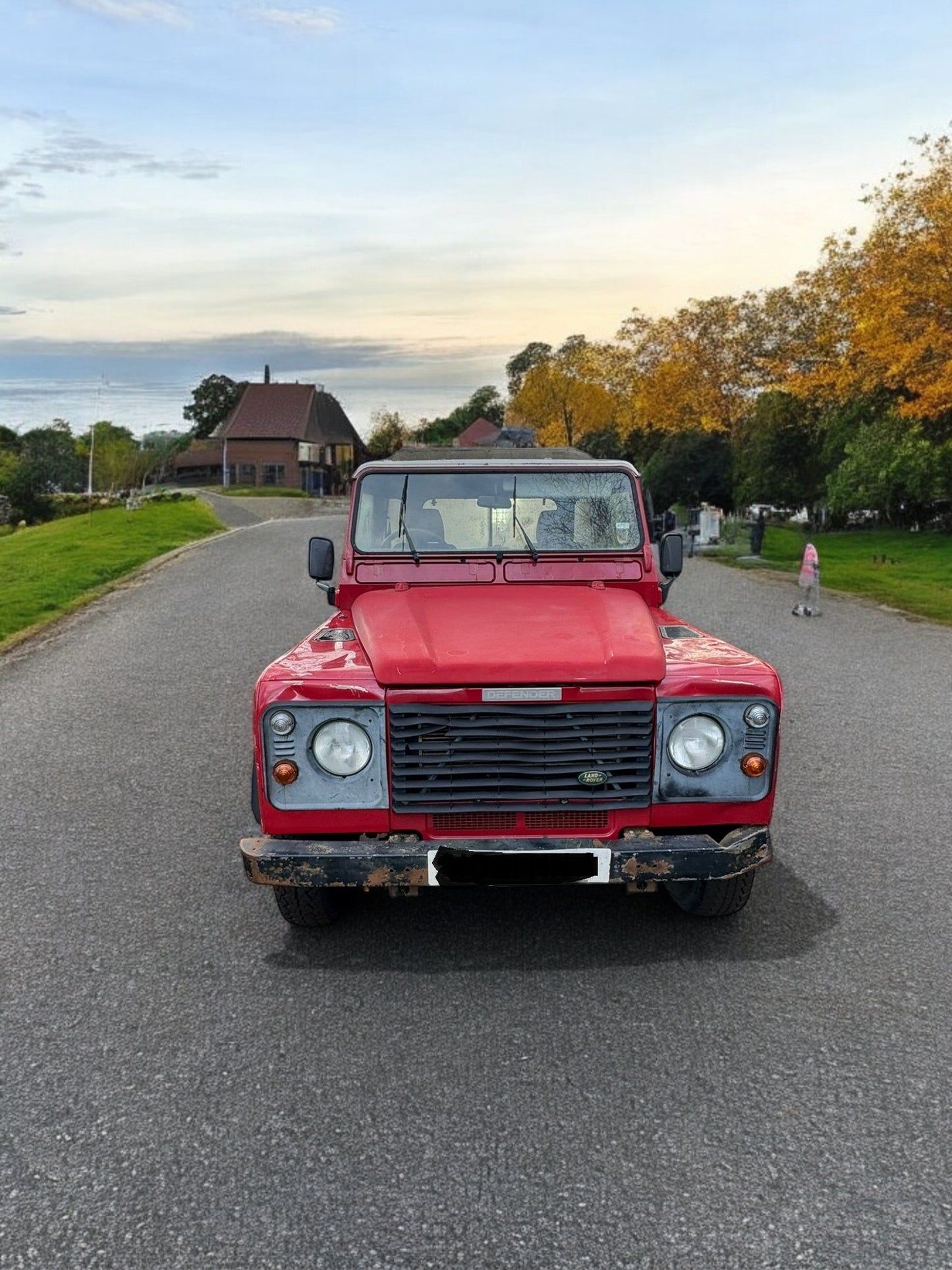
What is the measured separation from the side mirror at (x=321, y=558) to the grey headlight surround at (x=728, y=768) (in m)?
2.75

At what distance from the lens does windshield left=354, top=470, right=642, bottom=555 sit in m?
5.89

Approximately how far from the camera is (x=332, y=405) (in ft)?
301

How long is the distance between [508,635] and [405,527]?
138 cm

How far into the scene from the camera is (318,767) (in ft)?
14.7

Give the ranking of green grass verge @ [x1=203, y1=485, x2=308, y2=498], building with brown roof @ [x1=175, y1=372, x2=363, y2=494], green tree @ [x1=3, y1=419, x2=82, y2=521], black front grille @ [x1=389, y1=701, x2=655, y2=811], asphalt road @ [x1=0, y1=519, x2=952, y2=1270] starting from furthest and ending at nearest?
building with brown roof @ [x1=175, y1=372, x2=363, y2=494]
green tree @ [x1=3, y1=419, x2=82, y2=521]
green grass verge @ [x1=203, y1=485, x2=308, y2=498]
black front grille @ [x1=389, y1=701, x2=655, y2=811]
asphalt road @ [x1=0, y1=519, x2=952, y2=1270]

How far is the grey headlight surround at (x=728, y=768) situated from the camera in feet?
14.8

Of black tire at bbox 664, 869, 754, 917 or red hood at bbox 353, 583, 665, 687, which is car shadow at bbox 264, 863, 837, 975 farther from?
red hood at bbox 353, 583, 665, 687

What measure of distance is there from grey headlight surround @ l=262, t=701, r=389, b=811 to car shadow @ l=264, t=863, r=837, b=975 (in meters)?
0.47

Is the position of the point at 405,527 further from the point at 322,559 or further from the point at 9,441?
the point at 9,441

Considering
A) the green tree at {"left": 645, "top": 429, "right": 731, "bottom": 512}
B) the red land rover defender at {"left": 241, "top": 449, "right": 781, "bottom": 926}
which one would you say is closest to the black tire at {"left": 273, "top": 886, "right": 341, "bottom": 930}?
the red land rover defender at {"left": 241, "top": 449, "right": 781, "bottom": 926}

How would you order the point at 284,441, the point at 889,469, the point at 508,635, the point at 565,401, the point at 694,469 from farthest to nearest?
the point at 284,441 → the point at 565,401 → the point at 694,469 → the point at 889,469 → the point at 508,635

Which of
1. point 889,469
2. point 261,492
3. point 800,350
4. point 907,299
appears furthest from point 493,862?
point 261,492

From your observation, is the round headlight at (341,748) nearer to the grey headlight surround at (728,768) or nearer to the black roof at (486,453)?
the grey headlight surround at (728,768)

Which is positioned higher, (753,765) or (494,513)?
(494,513)
